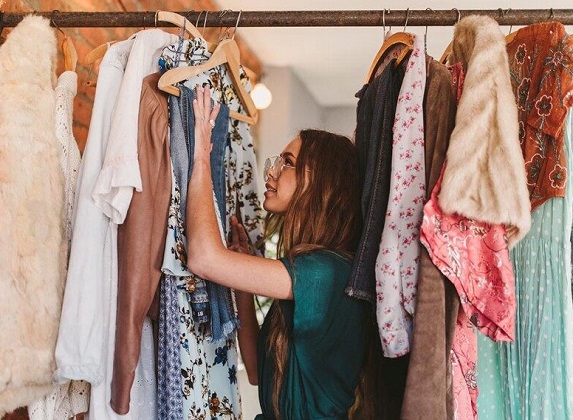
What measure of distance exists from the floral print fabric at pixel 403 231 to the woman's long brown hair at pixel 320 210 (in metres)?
0.24

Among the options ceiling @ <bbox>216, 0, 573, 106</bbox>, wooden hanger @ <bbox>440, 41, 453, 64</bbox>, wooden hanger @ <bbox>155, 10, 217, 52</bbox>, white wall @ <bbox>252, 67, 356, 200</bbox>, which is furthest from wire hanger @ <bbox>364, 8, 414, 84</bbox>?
white wall @ <bbox>252, 67, 356, 200</bbox>

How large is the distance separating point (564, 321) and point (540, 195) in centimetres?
25

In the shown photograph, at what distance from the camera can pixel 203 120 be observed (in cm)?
136

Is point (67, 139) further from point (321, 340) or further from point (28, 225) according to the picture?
point (321, 340)

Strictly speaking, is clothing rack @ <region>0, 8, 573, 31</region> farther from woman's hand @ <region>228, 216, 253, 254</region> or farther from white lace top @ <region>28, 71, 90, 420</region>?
woman's hand @ <region>228, 216, 253, 254</region>

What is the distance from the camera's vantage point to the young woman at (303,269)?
122 centimetres

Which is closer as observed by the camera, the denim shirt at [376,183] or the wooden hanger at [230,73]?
the denim shirt at [376,183]

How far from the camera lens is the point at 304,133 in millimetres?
1480

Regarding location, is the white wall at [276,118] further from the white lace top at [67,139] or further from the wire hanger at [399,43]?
the white lace top at [67,139]

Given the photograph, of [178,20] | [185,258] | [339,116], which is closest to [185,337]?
[185,258]

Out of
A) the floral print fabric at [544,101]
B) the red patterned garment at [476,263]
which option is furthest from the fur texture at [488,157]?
the floral print fabric at [544,101]

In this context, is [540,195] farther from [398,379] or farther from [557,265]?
[398,379]

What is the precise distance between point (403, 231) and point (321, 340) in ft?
1.12

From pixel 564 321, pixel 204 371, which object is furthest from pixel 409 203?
pixel 204 371
